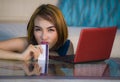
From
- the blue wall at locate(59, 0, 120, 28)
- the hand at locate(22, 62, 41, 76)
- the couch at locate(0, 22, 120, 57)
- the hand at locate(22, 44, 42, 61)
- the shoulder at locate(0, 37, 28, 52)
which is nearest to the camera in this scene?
the hand at locate(22, 62, 41, 76)

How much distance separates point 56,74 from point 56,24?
26.2 inches

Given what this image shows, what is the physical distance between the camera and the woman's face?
127cm

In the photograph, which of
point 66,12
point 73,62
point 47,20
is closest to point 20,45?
point 47,20

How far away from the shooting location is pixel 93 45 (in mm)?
994

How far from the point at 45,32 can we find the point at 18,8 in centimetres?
146

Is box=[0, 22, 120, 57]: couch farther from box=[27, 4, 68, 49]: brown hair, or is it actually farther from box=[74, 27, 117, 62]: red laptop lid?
box=[74, 27, 117, 62]: red laptop lid

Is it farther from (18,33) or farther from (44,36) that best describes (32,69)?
(18,33)

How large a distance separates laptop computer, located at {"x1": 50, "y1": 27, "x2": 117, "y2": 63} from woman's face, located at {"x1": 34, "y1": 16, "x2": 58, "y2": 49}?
0.96 feet

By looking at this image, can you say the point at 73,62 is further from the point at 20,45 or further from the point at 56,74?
the point at 20,45

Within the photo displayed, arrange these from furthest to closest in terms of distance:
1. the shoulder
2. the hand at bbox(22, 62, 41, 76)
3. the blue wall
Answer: the blue wall < the shoulder < the hand at bbox(22, 62, 41, 76)

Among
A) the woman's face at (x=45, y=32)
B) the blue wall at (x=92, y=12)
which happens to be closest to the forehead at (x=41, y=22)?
the woman's face at (x=45, y=32)

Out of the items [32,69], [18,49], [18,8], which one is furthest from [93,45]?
[18,8]

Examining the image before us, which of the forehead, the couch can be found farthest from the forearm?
the couch

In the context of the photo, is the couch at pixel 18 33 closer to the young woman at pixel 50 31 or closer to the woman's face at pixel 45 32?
the young woman at pixel 50 31
